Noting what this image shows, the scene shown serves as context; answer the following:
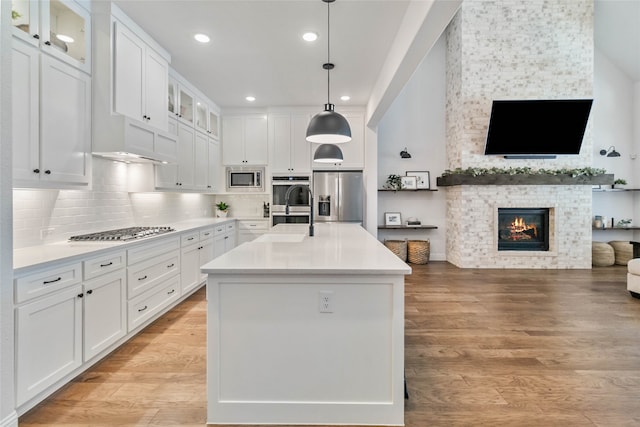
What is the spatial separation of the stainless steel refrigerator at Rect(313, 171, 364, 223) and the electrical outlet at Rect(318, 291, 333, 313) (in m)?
3.85

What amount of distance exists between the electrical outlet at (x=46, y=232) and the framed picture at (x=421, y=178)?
5.53 m

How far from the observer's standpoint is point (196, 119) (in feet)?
16.2

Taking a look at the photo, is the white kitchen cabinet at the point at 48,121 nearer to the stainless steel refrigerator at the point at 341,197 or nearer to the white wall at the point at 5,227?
the white wall at the point at 5,227

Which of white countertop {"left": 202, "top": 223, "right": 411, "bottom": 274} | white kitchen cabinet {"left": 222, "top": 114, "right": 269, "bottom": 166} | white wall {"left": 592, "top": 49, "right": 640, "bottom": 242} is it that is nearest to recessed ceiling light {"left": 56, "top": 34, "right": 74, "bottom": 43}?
white countertop {"left": 202, "top": 223, "right": 411, "bottom": 274}

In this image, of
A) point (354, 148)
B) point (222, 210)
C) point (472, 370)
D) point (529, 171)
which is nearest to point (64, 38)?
point (222, 210)

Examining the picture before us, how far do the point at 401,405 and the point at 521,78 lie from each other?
19.4 feet

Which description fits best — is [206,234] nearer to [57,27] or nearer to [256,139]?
[256,139]

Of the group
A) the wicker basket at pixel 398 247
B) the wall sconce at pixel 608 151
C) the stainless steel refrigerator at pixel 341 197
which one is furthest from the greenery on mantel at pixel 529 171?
the stainless steel refrigerator at pixel 341 197

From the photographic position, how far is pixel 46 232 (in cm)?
264

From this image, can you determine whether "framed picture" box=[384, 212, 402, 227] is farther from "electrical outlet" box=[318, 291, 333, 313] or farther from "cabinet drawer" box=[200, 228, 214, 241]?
"electrical outlet" box=[318, 291, 333, 313]

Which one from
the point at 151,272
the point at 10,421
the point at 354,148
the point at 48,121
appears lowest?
the point at 10,421

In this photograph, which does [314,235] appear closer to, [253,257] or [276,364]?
[253,257]

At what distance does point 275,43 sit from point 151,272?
99.4 inches

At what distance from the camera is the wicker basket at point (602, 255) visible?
235 inches
